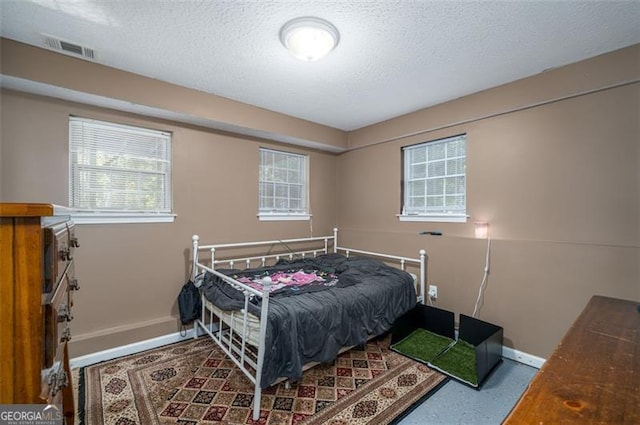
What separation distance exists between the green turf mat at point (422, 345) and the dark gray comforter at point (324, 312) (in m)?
0.26

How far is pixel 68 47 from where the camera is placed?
1996mm

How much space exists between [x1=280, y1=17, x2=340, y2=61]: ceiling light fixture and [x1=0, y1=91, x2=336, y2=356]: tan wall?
1.54m

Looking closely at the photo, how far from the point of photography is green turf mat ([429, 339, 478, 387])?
85.4 inches

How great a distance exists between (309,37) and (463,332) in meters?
2.82

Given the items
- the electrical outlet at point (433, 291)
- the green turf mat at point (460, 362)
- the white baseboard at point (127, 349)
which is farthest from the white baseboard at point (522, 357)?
the white baseboard at point (127, 349)

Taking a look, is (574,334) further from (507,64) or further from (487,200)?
(507,64)

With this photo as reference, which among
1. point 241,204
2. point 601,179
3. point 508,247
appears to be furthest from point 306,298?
point 601,179

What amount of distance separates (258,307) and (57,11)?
7.08 ft

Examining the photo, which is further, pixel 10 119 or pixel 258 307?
pixel 10 119

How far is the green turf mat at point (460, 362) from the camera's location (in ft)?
7.11

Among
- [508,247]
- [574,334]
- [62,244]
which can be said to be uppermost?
[62,244]

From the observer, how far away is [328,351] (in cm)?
204

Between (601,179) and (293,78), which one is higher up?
(293,78)

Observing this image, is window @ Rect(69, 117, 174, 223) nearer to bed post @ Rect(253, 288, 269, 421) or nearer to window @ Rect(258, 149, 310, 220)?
window @ Rect(258, 149, 310, 220)
